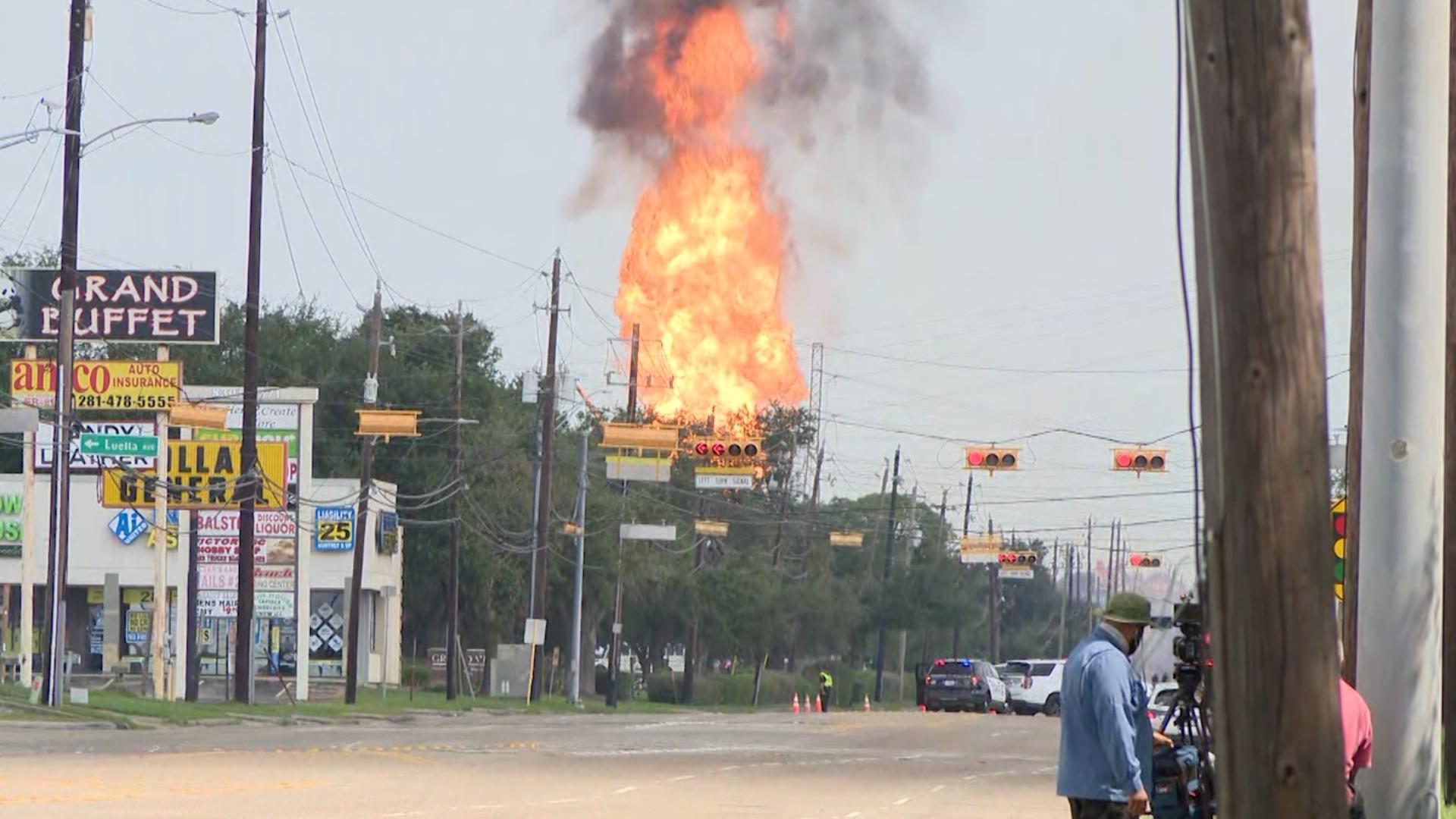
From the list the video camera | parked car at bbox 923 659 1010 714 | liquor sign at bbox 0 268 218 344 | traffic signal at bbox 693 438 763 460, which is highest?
liquor sign at bbox 0 268 218 344

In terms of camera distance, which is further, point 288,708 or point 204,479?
point 204,479

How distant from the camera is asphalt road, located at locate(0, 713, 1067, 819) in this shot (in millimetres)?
21594

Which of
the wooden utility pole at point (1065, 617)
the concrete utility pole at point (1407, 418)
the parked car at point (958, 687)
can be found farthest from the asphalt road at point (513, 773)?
the wooden utility pole at point (1065, 617)

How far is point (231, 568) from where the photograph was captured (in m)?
66.6

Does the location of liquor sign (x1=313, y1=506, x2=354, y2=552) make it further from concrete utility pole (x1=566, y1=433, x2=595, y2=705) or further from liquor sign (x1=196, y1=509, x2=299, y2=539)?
concrete utility pole (x1=566, y1=433, x2=595, y2=705)

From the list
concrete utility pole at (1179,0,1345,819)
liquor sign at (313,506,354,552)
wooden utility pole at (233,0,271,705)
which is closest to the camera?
concrete utility pole at (1179,0,1345,819)

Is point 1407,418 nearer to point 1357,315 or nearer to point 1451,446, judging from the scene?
point 1357,315

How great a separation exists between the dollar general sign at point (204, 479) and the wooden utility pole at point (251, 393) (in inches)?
29.8

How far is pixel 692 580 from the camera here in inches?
3381

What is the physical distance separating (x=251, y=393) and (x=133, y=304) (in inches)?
258

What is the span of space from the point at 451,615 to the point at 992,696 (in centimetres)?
1944

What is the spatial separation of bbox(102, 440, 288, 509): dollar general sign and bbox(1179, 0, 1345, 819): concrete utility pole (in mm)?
45116

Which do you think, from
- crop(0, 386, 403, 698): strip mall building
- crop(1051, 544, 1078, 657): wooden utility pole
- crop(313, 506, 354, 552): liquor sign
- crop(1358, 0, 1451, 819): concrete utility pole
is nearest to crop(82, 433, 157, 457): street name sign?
crop(0, 386, 403, 698): strip mall building

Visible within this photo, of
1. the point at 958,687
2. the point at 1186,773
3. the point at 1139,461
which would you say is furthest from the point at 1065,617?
the point at 1186,773
